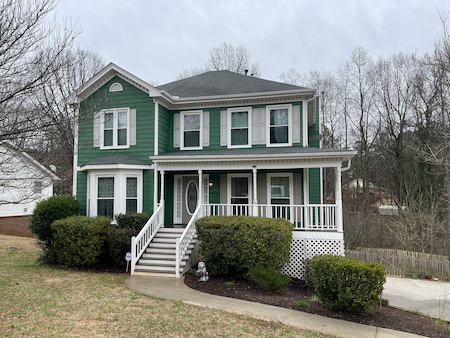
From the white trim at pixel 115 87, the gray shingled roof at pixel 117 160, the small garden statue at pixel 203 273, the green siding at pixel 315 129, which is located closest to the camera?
the small garden statue at pixel 203 273

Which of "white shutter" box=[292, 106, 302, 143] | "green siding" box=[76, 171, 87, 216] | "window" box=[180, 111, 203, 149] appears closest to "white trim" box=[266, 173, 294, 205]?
"white shutter" box=[292, 106, 302, 143]

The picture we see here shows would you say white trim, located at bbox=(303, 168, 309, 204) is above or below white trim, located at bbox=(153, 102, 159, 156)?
below

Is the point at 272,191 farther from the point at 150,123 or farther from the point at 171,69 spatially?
the point at 171,69

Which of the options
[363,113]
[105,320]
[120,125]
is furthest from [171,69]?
[105,320]

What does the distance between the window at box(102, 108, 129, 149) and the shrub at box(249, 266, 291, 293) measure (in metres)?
7.17

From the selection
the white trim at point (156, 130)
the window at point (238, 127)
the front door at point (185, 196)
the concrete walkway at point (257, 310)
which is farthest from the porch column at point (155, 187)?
the concrete walkway at point (257, 310)

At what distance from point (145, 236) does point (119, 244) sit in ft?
2.67

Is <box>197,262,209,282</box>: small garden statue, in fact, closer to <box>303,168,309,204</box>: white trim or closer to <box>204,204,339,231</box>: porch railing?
<box>204,204,339,231</box>: porch railing

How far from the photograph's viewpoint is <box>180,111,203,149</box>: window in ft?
41.7

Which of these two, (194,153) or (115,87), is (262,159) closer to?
(194,153)

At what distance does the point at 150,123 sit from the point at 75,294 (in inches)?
260

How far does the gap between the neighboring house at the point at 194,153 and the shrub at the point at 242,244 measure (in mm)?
1535

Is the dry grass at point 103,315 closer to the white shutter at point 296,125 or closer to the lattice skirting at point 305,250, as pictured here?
the lattice skirting at point 305,250

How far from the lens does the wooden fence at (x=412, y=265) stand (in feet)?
36.3
